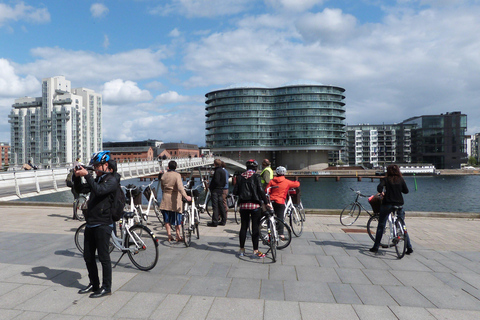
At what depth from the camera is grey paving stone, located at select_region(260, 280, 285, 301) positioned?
4574mm

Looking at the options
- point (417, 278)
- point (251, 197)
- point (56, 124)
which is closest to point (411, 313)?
point (417, 278)

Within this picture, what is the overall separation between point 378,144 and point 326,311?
153 metres

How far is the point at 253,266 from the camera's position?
236 inches

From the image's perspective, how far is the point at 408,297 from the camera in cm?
463

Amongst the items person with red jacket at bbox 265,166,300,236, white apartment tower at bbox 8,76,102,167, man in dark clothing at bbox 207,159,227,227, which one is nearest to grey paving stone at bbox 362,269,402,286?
person with red jacket at bbox 265,166,300,236

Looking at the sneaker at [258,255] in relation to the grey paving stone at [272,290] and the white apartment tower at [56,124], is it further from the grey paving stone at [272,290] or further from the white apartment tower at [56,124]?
the white apartment tower at [56,124]

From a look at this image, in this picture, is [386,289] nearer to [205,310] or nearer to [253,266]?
[253,266]

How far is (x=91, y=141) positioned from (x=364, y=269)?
5916 inches

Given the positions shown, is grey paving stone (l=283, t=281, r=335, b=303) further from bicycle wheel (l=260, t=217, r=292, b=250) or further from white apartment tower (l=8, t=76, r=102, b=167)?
white apartment tower (l=8, t=76, r=102, b=167)

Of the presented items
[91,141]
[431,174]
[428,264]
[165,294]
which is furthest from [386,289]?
[91,141]

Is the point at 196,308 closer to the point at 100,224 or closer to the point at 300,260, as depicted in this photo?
the point at 100,224

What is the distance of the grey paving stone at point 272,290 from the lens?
15.0 ft

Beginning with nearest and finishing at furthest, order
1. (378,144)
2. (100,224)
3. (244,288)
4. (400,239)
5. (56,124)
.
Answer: (100,224) < (244,288) < (400,239) < (56,124) < (378,144)

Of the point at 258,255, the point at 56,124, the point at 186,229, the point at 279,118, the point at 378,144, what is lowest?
the point at 258,255
